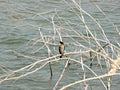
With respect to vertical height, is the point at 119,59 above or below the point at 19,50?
above

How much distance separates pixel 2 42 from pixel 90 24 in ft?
7.90

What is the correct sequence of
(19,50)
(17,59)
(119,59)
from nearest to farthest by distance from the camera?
(119,59)
(17,59)
(19,50)

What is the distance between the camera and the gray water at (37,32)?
7820 millimetres

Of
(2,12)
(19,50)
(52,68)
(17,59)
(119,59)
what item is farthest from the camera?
(2,12)

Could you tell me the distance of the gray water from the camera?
25.7ft

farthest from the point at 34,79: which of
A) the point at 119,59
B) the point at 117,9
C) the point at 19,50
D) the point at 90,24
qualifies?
the point at 117,9

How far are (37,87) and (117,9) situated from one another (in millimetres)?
6383

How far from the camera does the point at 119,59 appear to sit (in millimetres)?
5859

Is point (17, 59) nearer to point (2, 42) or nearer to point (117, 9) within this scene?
point (2, 42)

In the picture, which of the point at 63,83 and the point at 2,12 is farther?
the point at 2,12

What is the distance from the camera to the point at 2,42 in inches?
410

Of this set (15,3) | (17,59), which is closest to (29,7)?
(15,3)

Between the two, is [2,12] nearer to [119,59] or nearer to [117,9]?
[117,9]

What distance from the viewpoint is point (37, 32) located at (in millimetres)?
11172
